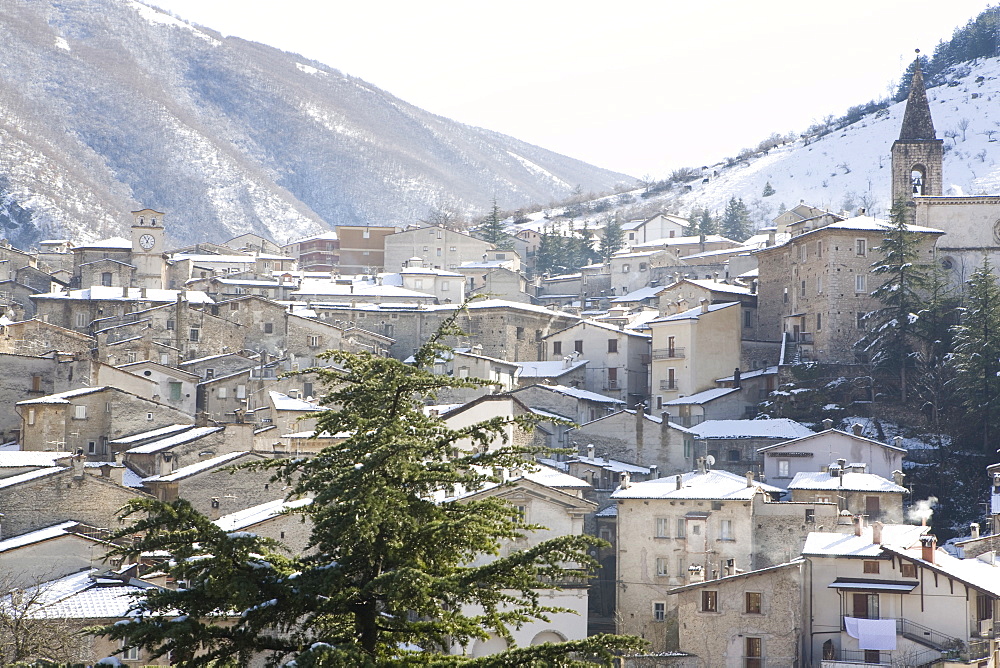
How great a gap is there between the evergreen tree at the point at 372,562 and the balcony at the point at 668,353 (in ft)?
173

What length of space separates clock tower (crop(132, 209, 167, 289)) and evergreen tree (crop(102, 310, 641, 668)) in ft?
256

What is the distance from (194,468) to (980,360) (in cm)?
3060

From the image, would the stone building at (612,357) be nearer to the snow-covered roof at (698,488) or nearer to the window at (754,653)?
the snow-covered roof at (698,488)

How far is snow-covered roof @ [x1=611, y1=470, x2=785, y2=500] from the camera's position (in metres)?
49.1

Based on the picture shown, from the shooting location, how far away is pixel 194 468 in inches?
2082

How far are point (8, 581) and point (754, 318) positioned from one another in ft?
136

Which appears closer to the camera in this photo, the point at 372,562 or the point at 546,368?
the point at 372,562

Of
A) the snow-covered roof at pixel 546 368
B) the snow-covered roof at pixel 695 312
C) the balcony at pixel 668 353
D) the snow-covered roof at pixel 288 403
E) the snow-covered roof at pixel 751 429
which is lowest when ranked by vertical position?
the snow-covered roof at pixel 751 429

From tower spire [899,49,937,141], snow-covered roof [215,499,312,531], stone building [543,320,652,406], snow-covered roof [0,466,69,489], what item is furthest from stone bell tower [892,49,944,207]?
snow-covered roof [0,466,69,489]

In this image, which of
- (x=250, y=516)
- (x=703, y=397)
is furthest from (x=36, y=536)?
(x=703, y=397)

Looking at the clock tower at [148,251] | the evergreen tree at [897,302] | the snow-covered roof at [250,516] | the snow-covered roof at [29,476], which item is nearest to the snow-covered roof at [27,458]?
the snow-covered roof at [29,476]

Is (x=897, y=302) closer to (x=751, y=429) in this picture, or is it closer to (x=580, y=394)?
(x=751, y=429)

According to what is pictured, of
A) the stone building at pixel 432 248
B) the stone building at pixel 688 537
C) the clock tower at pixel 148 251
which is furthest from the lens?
the stone building at pixel 432 248

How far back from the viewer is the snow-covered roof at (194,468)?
50906 mm
